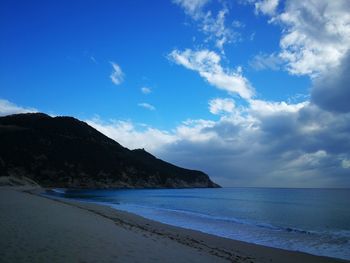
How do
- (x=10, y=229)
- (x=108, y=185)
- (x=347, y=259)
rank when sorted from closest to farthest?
(x=10, y=229)
(x=347, y=259)
(x=108, y=185)

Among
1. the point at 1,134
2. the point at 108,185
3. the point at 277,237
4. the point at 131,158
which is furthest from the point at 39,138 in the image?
the point at 277,237

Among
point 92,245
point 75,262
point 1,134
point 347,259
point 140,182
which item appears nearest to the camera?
point 75,262

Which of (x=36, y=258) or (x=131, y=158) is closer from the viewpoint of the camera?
(x=36, y=258)

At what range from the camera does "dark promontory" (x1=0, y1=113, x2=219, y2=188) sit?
135750 mm

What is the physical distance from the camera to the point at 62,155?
5979 inches

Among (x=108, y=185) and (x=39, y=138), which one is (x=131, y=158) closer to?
(x=108, y=185)

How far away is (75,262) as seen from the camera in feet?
31.4

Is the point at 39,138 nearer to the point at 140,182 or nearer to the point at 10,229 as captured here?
the point at 140,182

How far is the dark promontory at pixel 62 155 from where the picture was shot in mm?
135750

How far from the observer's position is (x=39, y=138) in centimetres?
15312

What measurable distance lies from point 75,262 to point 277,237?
1913cm

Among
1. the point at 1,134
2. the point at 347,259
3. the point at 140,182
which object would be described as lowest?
the point at 347,259

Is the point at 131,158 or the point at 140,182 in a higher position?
the point at 131,158

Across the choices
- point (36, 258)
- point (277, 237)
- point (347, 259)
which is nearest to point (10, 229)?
point (36, 258)
